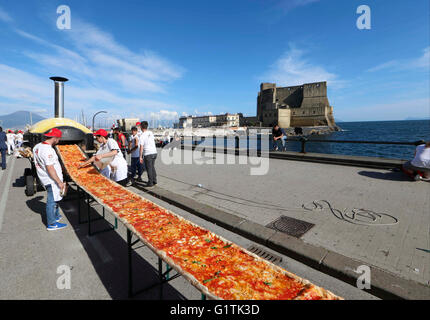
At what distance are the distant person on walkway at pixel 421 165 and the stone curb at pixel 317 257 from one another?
6132 millimetres

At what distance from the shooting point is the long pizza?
5.93 feet

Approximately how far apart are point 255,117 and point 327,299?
4388 inches

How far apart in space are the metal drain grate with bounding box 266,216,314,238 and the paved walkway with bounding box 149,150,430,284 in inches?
5.6

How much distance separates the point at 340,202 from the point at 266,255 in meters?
3.24

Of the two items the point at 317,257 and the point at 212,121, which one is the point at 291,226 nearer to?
the point at 317,257

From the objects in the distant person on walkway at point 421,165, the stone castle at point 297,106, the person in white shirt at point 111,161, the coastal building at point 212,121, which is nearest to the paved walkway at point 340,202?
the distant person on walkway at point 421,165

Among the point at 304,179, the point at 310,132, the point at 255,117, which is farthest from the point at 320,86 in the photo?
the point at 304,179

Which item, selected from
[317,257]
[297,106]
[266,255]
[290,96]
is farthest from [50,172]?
[297,106]

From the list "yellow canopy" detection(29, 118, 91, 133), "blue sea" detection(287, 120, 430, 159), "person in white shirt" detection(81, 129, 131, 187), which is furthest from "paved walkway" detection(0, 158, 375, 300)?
"blue sea" detection(287, 120, 430, 159)

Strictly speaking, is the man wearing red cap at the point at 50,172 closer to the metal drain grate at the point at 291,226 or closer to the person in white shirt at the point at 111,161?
the person in white shirt at the point at 111,161

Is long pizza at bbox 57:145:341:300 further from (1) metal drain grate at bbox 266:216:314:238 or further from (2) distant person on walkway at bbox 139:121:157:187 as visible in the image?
(2) distant person on walkway at bbox 139:121:157:187

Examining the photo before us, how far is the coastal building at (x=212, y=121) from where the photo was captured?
433 ft

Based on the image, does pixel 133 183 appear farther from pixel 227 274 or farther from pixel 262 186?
pixel 227 274

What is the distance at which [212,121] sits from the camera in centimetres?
14962
